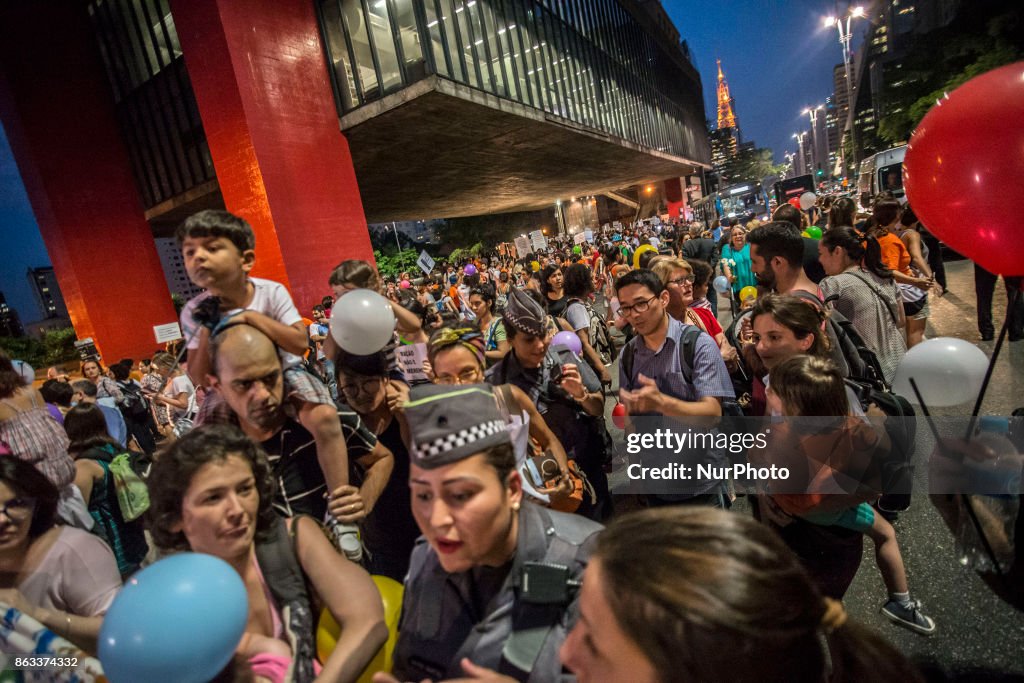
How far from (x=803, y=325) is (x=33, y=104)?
16.8 m

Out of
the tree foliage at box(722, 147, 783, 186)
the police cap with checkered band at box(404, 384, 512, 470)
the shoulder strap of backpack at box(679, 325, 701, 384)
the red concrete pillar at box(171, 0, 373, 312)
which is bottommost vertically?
the shoulder strap of backpack at box(679, 325, 701, 384)

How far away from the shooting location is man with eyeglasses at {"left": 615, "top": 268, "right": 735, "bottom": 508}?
244 cm

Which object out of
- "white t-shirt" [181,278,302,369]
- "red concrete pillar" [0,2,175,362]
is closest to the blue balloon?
"white t-shirt" [181,278,302,369]

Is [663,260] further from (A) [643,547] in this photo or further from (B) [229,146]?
(B) [229,146]

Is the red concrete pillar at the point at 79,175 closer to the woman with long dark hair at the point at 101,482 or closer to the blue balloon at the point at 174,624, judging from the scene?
the woman with long dark hair at the point at 101,482

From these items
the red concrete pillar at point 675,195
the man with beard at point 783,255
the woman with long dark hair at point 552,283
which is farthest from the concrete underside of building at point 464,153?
the red concrete pillar at point 675,195

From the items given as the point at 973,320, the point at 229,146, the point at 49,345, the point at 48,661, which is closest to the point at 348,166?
the point at 229,146

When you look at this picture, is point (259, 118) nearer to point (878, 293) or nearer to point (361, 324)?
point (361, 324)

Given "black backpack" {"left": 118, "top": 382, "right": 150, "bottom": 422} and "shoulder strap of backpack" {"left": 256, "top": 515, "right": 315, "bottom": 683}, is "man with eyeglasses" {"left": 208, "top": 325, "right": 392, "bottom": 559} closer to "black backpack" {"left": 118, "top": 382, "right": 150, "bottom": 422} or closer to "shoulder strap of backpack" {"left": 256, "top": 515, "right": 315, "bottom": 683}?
"shoulder strap of backpack" {"left": 256, "top": 515, "right": 315, "bottom": 683}

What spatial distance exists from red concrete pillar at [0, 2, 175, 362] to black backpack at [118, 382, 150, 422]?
19.6 feet

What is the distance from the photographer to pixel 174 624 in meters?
1.11

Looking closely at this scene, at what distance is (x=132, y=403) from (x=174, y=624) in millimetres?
7897

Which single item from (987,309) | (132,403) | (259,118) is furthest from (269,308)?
(987,309)

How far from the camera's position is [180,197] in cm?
1200
